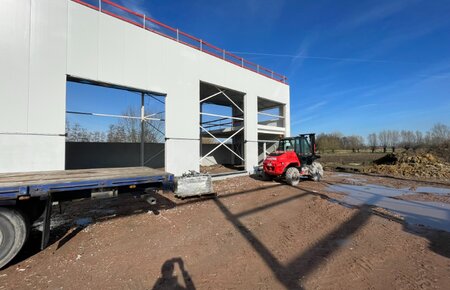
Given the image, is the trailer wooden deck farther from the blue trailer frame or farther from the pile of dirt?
the pile of dirt

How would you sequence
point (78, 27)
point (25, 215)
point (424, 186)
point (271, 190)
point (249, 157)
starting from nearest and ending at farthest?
Answer: point (25, 215)
point (78, 27)
point (271, 190)
point (424, 186)
point (249, 157)

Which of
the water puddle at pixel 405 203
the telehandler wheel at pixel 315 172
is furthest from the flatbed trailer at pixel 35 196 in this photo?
the telehandler wheel at pixel 315 172

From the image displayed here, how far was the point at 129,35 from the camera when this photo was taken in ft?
31.0

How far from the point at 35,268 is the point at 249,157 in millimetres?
11891

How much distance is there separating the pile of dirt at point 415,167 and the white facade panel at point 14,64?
65.1 ft

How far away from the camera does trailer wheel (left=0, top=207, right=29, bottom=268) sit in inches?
150

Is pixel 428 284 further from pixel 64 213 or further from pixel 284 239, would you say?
pixel 64 213

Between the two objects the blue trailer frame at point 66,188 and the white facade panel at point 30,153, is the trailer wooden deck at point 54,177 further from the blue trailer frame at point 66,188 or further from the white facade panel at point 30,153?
the white facade panel at point 30,153

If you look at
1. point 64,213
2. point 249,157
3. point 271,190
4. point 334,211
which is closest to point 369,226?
point 334,211

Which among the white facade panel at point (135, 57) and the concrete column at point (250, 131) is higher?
the white facade panel at point (135, 57)

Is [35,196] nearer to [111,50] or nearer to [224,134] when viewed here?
[111,50]

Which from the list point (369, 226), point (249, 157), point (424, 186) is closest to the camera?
point (369, 226)

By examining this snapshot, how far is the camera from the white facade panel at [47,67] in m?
7.29

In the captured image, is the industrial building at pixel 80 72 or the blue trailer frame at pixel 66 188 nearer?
the blue trailer frame at pixel 66 188
